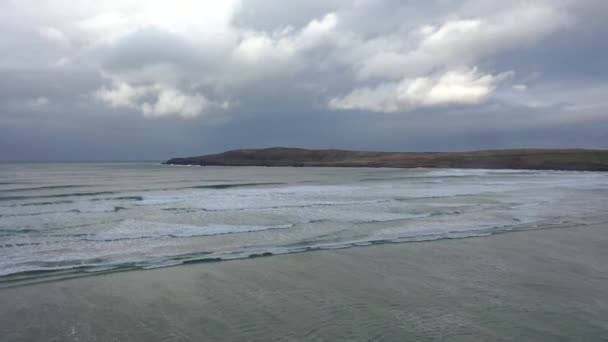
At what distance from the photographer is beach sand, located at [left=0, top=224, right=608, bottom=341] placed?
5.42m

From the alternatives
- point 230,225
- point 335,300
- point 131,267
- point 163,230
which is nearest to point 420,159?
point 230,225

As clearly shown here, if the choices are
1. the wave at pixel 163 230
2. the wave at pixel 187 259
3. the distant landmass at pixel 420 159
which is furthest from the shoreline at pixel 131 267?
the distant landmass at pixel 420 159

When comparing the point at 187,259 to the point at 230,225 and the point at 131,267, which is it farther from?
the point at 230,225

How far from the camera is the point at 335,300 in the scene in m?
6.62

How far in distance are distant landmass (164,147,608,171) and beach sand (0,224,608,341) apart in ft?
205

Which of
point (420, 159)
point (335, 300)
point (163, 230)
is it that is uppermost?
point (420, 159)

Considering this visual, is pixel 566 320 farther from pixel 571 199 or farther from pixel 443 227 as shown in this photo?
pixel 571 199

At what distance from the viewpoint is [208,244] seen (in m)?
10.8

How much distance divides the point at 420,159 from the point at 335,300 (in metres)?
88.2

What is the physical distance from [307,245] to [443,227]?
4.89m

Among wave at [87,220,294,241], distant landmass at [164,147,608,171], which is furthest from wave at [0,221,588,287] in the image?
distant landmass at [164,147,608,171]

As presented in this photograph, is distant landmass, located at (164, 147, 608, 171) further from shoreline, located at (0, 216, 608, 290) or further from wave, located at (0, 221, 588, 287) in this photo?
wave, located at (0, 221, 588, 287)

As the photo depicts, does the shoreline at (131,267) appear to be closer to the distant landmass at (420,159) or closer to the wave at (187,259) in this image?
the wave at (187,259)

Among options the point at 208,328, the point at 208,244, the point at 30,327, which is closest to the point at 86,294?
the point at 30,327
